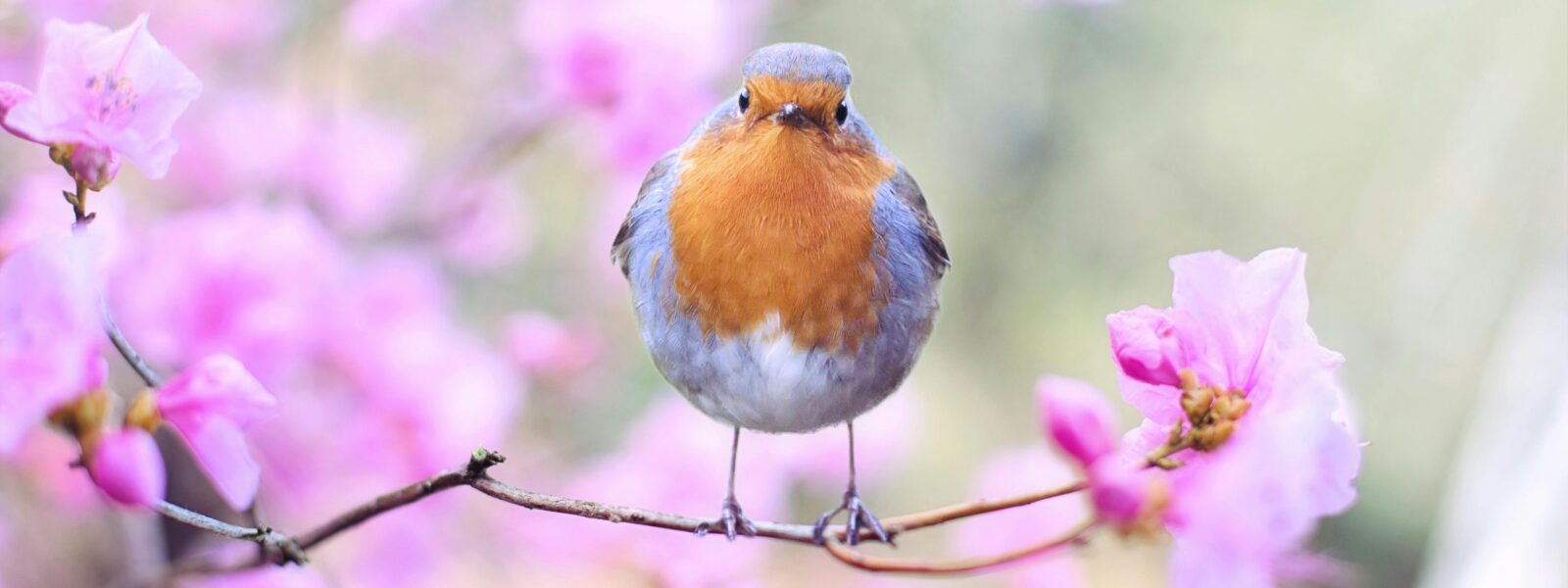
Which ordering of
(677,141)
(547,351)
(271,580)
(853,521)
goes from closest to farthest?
(853,521)
(271,580)
(677,141)
(547,351)

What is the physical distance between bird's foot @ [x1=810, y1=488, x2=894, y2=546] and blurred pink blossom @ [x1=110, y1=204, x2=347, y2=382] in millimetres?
683

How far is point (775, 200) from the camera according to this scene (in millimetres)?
881

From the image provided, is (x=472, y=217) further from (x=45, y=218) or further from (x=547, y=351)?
(x=45, y=218)

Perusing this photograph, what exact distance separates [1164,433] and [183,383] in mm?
611

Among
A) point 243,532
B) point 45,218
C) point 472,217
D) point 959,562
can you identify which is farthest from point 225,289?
point 959,562

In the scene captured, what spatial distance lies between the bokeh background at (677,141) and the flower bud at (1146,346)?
0.38ft

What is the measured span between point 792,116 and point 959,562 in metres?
0.33

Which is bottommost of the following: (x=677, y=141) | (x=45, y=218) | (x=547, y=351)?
(x=45, y=218)

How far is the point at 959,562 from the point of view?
694 mm

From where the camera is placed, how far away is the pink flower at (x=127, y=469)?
0.70 meters

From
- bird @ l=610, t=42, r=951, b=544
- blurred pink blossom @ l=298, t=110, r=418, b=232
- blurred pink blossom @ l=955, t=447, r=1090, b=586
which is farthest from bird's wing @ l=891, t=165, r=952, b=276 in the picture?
blurred pink blossom @ l=298, t=110, r=418, b=232

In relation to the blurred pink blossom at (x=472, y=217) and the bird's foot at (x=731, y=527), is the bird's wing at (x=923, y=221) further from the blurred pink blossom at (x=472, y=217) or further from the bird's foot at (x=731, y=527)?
the blurred pink blossom at (x=472, y=217)

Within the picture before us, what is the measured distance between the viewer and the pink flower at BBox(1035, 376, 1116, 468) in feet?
2.43

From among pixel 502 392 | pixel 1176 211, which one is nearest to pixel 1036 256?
pixel 1176 211
